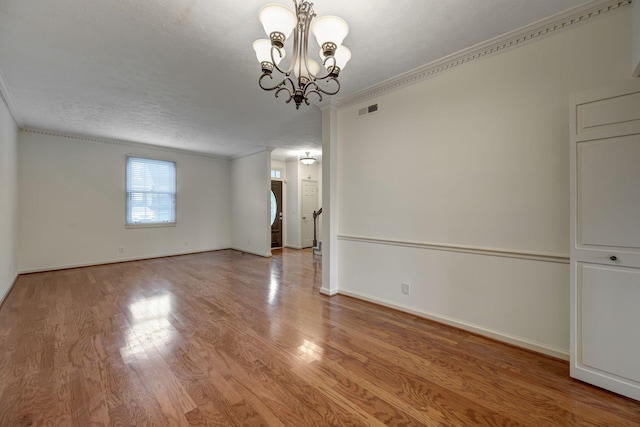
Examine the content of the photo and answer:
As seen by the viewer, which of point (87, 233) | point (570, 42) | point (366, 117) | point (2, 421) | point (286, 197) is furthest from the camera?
point (286, 197)

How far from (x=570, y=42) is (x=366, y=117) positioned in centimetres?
190

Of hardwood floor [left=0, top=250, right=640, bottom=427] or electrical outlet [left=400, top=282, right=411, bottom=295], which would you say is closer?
hardwood floor [left=0, top=250, right=640, bottom=427]

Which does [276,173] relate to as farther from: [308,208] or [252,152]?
[308,208]

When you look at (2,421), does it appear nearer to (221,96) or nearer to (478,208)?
(221,96)

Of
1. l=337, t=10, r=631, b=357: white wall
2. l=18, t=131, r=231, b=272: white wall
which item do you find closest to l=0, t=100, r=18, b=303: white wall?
l=18, t=131, r=231, b=272: white wall

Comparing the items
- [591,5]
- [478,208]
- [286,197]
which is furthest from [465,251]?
[286,197]

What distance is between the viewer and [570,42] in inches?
80.0

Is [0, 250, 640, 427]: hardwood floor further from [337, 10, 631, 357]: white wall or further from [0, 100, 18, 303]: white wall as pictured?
[0, 100, 18, 303]: white wall

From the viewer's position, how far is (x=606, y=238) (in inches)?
68.1

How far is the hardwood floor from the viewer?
1.55 meters

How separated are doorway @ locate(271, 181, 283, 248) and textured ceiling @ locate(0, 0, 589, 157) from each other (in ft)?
12.7

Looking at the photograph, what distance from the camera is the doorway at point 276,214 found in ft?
26.0

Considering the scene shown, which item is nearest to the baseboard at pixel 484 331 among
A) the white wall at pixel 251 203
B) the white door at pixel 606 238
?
the white door at pixel 606 238

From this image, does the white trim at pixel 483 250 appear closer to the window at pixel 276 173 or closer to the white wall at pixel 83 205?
the window at pixel 276 173
